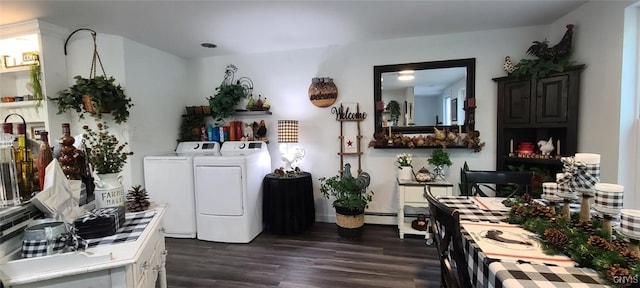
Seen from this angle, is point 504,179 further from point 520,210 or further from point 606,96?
point 606,96

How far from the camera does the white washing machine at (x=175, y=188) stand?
3082 millimetres

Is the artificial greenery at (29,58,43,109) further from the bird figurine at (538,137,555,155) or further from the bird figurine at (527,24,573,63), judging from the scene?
the bird figurine at (538,137,555,155)

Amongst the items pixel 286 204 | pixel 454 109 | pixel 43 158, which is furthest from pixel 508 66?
pixel 43 158

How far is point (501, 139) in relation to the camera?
9.78 ft

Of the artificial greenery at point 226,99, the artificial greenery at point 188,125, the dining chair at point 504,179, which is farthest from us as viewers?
the artificial greenery at point 188,125

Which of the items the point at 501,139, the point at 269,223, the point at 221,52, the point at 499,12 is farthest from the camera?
the point at 221,52

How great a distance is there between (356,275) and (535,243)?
144 centimetres

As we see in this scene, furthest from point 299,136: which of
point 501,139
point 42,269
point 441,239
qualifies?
point 42,269

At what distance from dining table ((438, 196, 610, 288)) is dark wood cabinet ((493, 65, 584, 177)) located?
1.78 m

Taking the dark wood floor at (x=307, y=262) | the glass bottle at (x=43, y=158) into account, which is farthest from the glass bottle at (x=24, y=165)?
the dark wood floor at (x=307, y=262)

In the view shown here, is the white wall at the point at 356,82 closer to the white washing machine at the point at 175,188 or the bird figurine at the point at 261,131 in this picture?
the bird figurine at the point at 261,131

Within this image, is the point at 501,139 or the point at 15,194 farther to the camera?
the point at 501,139

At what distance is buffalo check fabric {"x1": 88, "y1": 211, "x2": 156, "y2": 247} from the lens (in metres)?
1.10

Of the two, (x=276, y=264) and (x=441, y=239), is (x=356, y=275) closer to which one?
(x=276, y=264)
